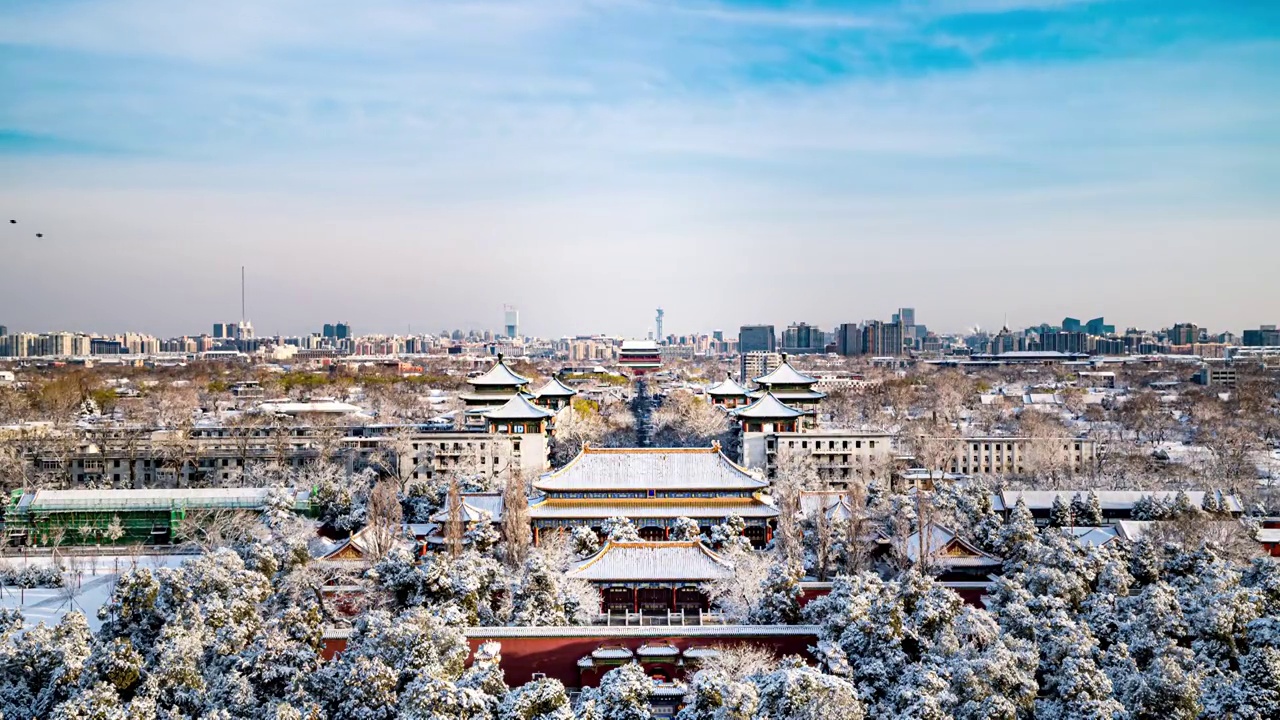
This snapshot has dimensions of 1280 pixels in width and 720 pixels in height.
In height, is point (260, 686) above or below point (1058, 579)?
below

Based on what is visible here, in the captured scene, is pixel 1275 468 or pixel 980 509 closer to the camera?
pixel 980 509

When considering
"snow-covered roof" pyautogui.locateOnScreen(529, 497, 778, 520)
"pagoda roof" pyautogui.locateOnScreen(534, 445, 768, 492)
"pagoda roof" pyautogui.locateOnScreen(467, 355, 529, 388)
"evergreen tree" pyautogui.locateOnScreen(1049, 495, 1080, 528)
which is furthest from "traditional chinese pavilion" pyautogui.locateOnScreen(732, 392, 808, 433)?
"evergreen tree" pyautogui.locateOnScreen(1049, 495, 1080, 528)

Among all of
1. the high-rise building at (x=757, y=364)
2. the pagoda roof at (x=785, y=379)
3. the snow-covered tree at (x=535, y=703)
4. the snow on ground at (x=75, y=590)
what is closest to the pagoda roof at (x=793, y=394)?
the pagoda roof at (x=785, y=379)

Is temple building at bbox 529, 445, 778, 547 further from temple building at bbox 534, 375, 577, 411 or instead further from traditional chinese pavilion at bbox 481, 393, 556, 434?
temple building at bbox 534, 375, 577, 411

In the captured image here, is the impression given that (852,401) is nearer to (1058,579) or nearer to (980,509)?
(980,509)

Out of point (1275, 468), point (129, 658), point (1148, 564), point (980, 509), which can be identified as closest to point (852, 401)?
point (1275, 468)
